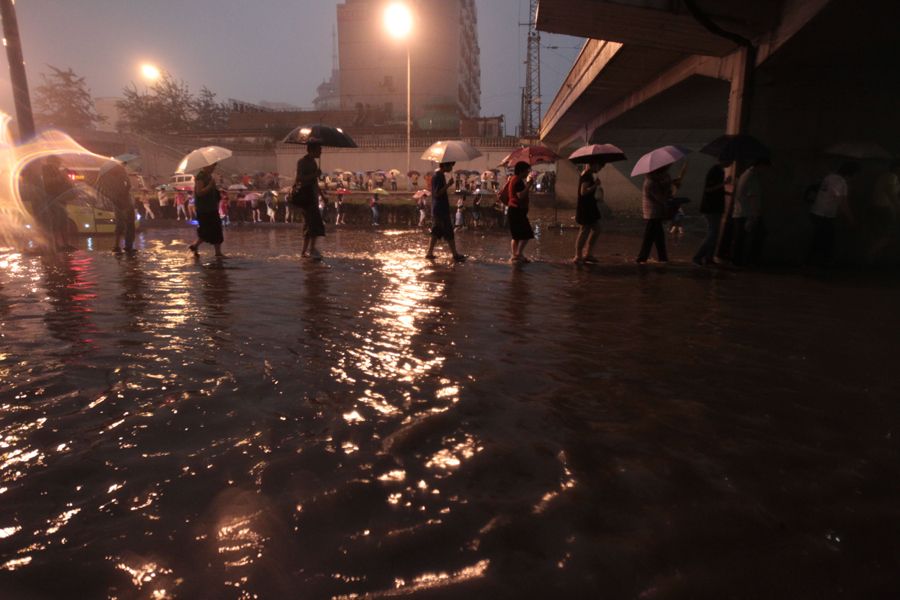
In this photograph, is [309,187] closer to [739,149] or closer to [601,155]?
[601,155]

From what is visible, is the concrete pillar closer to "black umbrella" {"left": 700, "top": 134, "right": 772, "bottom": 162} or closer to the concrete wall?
"black umbrella" {"left": 700, "top": 134, "right": 772, "bottom": 162}

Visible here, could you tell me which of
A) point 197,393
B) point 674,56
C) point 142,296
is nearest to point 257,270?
point 142,296

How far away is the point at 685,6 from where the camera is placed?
870 cm

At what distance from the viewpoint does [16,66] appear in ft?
36.9

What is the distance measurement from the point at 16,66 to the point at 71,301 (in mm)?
9301

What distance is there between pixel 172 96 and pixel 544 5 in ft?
220

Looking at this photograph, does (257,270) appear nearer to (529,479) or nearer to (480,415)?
(480,415)

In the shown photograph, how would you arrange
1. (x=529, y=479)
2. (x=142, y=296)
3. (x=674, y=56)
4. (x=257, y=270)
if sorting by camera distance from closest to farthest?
(x=529, y=479), (x=142, y=296), (x=257, y=270), (x=674, y=56)

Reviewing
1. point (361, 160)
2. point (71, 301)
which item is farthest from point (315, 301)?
point (361, 160)

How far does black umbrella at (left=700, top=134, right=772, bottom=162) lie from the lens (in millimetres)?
8359

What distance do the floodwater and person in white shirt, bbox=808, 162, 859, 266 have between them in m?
4.56

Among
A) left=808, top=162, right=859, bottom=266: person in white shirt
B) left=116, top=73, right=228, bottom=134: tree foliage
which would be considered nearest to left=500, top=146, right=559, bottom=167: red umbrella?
left=808, top=162, right=859, bottom=266: person in white shirt

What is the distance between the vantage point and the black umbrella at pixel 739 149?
27.4 ft

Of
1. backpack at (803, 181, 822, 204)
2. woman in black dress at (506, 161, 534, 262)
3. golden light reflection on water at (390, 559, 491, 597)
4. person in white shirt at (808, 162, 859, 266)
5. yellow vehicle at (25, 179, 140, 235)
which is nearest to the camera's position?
golden light reflection on water at (390, 559, 491, 597)
